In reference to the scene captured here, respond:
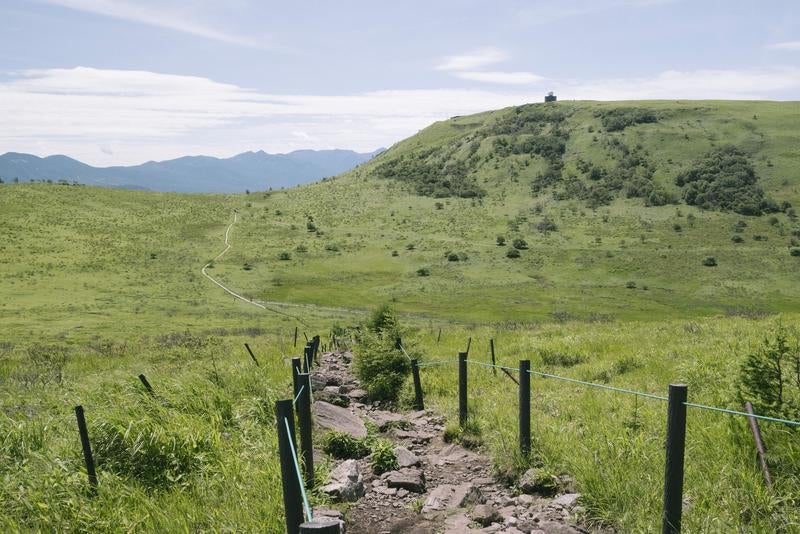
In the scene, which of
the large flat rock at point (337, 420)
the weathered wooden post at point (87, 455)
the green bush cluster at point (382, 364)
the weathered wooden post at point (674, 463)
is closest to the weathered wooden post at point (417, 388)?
the green bush cluster at point (382, 364)

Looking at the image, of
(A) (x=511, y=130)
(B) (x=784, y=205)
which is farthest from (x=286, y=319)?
(A) (x=511, y=130)

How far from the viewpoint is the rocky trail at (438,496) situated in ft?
22.1

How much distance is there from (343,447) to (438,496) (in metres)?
2.44

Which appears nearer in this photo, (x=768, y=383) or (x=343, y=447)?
(x=768, y=383)

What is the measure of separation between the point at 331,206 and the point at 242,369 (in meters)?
129

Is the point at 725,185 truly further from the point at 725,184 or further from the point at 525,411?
the point at 525,411

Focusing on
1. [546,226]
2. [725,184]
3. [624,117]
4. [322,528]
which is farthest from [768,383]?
[624,117]

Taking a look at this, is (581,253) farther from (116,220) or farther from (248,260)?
(116,220)

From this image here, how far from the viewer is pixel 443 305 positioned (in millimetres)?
66750

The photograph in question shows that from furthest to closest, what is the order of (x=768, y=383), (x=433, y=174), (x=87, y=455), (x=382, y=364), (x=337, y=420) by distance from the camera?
(x=433, y=174) < (x=382, y=364) < (x=337, y=420) < (x=87, y=455) < (x=768, y=383)

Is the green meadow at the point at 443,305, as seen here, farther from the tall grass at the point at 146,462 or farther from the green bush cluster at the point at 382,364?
the green bush cluster at the point at 382,364

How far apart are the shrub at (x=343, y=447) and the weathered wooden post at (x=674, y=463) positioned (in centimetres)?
519

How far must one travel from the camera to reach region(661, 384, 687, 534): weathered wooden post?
521cm

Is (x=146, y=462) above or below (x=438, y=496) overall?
above
